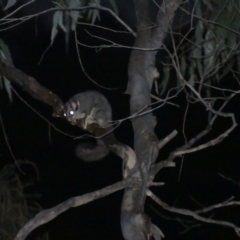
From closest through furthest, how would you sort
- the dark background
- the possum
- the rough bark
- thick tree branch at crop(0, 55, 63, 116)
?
the rough bark → thick tree branch at crop(0, 55, 63, 116) → the possum → the dark background

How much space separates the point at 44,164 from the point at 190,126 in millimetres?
1095

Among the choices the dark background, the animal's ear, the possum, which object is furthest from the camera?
the dark background

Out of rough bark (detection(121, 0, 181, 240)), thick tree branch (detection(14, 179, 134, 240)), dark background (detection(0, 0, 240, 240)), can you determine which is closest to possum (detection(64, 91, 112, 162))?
rough bark (detection(121, 0, 181, 240))

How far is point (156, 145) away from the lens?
150 centimetres

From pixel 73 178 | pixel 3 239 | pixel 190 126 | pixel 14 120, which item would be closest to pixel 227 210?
pixel 190 126

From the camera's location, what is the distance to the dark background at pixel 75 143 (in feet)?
14.1

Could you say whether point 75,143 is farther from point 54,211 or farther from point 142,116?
point 54,211

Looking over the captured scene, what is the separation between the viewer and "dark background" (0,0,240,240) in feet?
14.1

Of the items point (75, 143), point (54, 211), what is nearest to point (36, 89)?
point (54, 211)

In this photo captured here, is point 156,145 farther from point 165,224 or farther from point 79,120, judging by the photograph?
point 165,224

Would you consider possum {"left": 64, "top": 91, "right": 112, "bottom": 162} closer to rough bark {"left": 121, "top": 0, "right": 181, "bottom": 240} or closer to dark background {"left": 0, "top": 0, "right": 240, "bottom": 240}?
rough bark {"left": 121, "top": 0, "right": 181, "bottom": 240}

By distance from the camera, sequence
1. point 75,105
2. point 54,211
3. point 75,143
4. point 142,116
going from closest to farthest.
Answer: point 54,211
point 142,116
point 75,105
point 75,143

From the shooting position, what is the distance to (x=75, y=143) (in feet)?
14.9

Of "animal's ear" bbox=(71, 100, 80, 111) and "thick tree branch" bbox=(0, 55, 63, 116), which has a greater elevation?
"thick tree branch" bbox=(0, 55, 63, 116)
